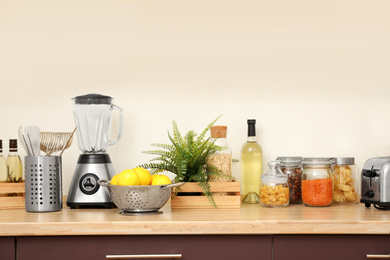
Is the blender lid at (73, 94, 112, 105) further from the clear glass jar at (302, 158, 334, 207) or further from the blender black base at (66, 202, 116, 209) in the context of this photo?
the clear glass jar at (302, 158, 334, 207)

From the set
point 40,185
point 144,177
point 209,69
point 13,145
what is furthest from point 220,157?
point 13,145

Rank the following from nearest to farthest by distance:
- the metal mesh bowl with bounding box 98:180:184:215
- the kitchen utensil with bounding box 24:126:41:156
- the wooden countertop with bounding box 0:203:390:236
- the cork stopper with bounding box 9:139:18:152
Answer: the wooden countertop with bounding box 0:203:390:236 < the metal mesh bowl with bounding box 98:180:184:215 < the kitchen utensil with bounding box 24:126:41:156 < the cork stopper with bounding box 9:139:18:152

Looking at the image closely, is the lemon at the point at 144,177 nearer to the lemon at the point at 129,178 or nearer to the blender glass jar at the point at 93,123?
the lemon at the point at 129,178

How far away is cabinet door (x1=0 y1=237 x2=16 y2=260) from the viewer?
155 centimetres

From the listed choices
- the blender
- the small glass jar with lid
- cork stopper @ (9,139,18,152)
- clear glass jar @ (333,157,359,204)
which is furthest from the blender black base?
clear glass jar @ (333,157,359,204)

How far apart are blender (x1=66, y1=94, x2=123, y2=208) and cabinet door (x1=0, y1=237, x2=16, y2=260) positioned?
0.32 m

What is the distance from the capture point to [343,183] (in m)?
1.93

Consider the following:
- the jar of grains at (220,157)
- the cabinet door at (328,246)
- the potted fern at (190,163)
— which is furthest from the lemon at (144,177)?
the cabinet door at (328,246)

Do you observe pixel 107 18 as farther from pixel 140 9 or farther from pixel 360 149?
pixel 360 149

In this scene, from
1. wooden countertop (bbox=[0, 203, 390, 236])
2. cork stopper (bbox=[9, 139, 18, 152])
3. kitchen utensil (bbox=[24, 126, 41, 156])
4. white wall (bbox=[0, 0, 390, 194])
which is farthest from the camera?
white wall (bbox=[0, 0, 390, 194])

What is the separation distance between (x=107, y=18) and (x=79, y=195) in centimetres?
86

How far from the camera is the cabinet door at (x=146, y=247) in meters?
1.55

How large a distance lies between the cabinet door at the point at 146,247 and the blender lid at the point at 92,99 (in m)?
0.62

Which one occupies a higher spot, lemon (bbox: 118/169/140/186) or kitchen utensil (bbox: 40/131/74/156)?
kitchen utensil (bbox: 40/131/74/156)
